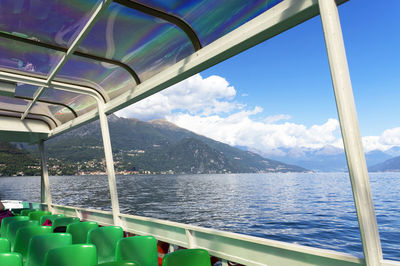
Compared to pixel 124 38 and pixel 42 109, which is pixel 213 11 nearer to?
pixel 124 38

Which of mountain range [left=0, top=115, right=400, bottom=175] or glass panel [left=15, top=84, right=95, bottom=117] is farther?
mountain range [left=0, top=115, right=400, bottom=175]

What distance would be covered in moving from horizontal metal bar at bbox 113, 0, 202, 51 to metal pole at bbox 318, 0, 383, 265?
4.29 feet

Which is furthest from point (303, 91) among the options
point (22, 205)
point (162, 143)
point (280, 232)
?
point (22, 205)

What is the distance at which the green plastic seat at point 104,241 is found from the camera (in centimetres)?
261

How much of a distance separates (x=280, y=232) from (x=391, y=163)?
5613 inches

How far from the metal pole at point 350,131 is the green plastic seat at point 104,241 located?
2141mm

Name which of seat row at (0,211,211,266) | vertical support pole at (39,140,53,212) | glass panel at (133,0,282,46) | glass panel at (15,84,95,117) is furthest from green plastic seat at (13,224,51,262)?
vertical support pole at (39,140,53,212)

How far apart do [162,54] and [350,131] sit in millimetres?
2243

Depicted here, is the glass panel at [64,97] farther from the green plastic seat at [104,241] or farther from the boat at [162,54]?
the green plastic seat at [104,241]

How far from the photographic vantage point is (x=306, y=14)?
1743 mm

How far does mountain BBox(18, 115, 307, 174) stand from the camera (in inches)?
2830

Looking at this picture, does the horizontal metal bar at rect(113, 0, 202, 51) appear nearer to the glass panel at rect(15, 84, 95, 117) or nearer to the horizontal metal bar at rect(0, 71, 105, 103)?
the horizontal metal bar at rect(0, 71, 105, 103)

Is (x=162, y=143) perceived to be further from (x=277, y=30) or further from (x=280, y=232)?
(x=277, y=30)

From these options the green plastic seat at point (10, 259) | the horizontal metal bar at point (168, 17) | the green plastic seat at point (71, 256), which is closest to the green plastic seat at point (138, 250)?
the green plastic seat at point (71, 256)
